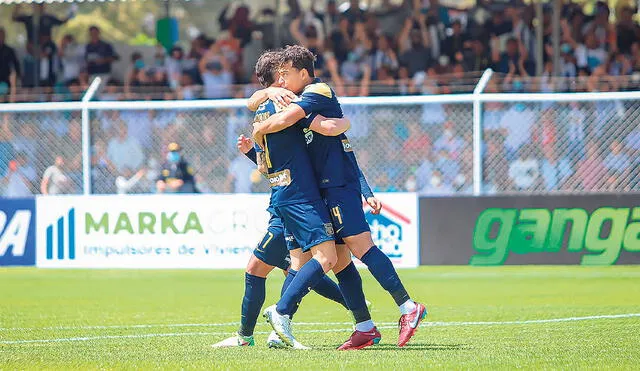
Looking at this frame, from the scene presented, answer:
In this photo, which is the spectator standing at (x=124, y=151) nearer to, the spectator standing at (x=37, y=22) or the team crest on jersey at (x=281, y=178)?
the spectator standing at (x=37, y=22)

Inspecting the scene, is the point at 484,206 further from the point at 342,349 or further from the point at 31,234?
the point at 342,349

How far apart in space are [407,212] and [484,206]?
101cm

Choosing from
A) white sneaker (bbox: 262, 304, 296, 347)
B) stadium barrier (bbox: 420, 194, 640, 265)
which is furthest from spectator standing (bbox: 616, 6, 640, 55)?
white sneaker (bbox: 262, 304, 296, 347)

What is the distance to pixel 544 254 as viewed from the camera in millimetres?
15477

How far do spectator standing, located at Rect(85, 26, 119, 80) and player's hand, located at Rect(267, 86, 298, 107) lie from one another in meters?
14.1

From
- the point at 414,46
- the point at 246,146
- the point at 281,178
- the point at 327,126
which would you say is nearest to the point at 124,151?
the point at 414,46

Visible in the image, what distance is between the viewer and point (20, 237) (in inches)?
651

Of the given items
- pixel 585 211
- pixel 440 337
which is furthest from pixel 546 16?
pixel 440 337

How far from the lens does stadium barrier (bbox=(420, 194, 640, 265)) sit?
15367 millimetres

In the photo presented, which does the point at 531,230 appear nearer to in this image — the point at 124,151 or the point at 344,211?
the point at 124,151

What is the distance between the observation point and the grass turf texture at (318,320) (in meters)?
7.21

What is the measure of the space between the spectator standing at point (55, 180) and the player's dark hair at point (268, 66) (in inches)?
368

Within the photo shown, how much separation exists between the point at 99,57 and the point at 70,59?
585 millimetres

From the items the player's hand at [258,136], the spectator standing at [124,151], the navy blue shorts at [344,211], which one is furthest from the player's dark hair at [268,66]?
the spectator standing at [124,151]
